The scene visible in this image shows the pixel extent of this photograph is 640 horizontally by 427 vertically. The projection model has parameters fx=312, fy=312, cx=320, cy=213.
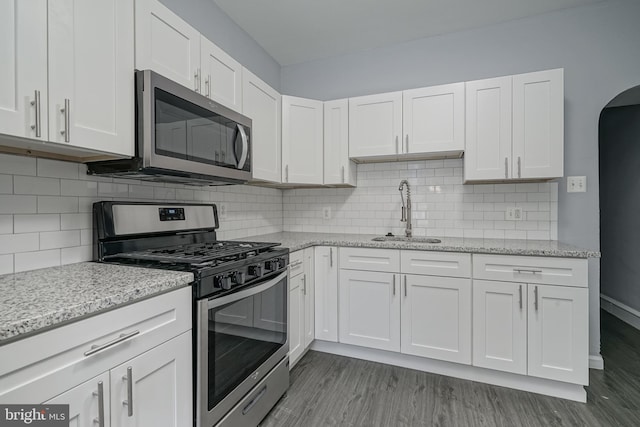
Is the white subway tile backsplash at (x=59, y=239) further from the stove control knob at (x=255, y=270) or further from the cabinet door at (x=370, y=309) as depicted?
the cabinet door at (x=370, y=309)

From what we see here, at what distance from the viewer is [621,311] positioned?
3205 mm

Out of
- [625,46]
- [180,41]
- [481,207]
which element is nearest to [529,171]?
[481,207]

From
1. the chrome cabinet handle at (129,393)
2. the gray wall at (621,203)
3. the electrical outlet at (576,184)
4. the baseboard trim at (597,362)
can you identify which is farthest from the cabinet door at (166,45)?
the gray wall at (621,203)

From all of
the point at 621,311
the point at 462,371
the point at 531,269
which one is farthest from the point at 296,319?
the point at 621,311

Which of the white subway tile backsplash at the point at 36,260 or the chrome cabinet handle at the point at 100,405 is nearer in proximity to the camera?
the chrome cabinet handle at the point at 100,405

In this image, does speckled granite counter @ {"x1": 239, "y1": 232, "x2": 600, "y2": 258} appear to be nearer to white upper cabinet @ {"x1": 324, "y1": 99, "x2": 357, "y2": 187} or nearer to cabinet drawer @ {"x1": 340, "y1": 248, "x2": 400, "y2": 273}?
cabinet drawer @ {"x1": 340, "y1": 248, "x2": 400, "y2": 273}

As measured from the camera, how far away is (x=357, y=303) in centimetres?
241

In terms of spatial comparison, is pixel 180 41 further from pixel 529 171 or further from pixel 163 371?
pixel 529 171

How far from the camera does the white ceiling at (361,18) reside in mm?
2330

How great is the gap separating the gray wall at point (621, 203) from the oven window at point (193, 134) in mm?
3921

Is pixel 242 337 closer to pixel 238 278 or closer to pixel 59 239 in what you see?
pixel 238 278

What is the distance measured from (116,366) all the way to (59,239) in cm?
75

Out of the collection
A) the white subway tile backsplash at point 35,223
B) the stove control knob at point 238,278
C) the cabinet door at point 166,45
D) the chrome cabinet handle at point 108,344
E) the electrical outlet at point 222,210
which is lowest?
the chrome cabinet handle at point 108,344

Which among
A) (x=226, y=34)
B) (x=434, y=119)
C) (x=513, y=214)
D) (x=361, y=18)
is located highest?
(x=361, y=18)
